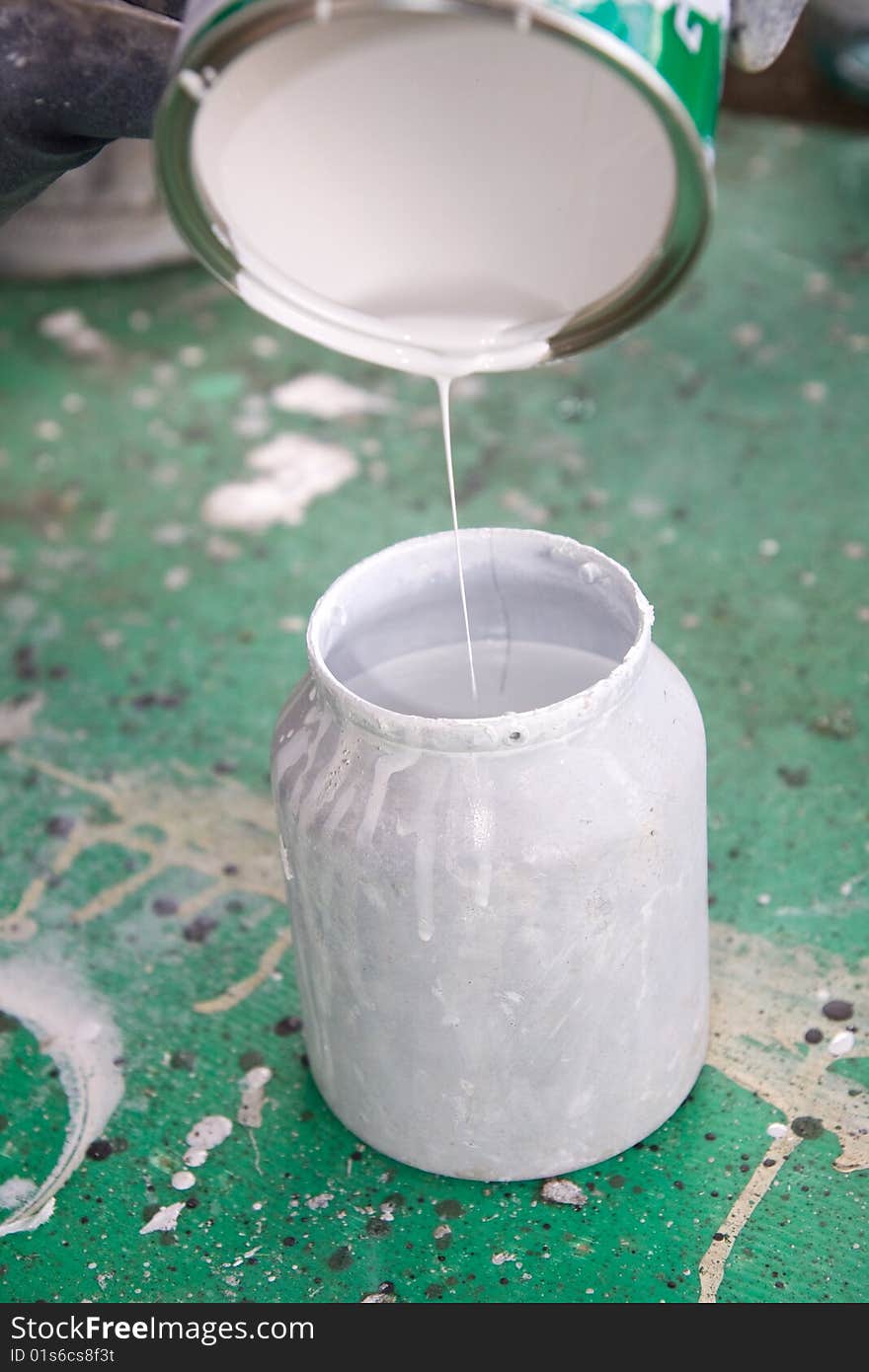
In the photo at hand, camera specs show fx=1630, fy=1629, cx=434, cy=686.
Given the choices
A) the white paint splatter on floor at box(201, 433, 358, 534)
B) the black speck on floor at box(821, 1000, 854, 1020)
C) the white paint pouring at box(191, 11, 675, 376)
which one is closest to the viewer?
the white paint pouring at box(191, 11, 675, 376)

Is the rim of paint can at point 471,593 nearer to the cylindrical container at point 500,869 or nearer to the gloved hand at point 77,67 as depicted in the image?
the cylindrical container at point 500,869

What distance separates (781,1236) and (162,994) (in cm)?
78

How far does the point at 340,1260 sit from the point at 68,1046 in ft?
1.49

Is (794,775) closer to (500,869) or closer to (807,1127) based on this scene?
(807,1127)

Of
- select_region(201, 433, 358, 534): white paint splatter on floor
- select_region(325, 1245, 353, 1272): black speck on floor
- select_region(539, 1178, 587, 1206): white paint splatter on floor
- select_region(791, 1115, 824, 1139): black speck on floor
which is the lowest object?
select_region(791, 1115, 824, 1139): black speck on floor

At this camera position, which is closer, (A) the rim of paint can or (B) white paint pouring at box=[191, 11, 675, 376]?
(B) white paint pouring at box=[191, 11, 675, 376]

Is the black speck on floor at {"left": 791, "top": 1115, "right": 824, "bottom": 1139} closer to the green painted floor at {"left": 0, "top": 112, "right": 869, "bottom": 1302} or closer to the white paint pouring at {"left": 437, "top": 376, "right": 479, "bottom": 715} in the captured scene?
the green painted floor at {"left": 0, "top": 112, "right": 869, "bottom": 1302}

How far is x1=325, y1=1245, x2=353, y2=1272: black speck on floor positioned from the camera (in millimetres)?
1662

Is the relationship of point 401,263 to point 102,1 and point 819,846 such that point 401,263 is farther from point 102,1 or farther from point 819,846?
point 819,846

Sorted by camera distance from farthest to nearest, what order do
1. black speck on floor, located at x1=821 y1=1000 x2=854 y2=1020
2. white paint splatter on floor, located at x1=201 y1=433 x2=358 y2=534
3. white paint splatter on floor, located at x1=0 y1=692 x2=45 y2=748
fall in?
white paint splatter on floor, located at x1=201 y1=433 x2=358 y2=534 < white paint splatter on floor, located at x1=0 y1=692 x2=45 y2=748 < black speck on floor, located at x1=821 y1=1000 x2=854 y2=1020

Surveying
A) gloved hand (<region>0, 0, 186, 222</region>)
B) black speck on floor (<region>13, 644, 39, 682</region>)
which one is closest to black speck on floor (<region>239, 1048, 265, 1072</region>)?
black speck on floor (<region>13, 644, 39, 682</region>)

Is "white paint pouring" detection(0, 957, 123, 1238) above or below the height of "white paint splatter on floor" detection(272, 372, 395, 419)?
below

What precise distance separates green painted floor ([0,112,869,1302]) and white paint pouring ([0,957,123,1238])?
0.01 meters

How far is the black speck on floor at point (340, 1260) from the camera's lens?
1.66 metres
